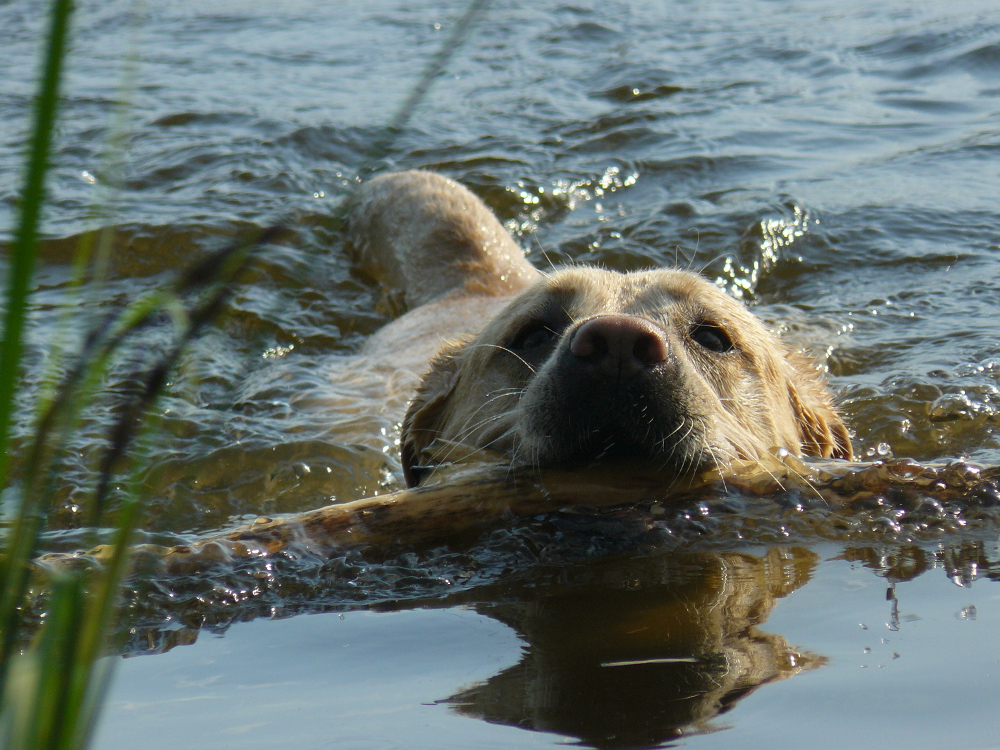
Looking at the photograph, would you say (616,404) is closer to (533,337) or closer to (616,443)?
(616,443)

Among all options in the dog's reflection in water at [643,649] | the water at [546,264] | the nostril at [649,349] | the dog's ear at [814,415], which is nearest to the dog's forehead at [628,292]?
the dog's ear at [814,415]

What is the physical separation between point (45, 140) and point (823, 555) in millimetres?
2735

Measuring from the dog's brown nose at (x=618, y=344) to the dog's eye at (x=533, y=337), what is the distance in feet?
3.21

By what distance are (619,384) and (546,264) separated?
18.2 feet

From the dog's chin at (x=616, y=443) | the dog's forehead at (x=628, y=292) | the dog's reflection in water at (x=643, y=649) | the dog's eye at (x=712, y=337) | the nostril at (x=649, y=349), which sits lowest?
the dog's reflection in water at (x=643, y=649)

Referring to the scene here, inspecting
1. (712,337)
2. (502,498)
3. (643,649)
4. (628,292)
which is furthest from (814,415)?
(643,649)

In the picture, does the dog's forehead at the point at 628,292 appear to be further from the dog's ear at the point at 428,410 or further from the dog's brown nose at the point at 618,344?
the dog's brown nose at the point at 618,344

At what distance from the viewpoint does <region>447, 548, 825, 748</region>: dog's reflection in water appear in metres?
2.21

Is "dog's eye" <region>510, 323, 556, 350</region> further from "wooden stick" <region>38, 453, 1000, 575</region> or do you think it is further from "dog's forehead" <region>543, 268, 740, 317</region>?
"wooden stick" <region>38, 453, 1000, 575</region>

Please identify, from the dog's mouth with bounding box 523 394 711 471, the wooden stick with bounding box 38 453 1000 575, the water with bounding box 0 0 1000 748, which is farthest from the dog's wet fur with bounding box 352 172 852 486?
the water with bounding box 0 0 1000 748

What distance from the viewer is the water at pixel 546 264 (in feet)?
7.78

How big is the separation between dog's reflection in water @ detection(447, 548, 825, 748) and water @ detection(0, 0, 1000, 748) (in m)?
0.01

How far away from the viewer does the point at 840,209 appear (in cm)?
882

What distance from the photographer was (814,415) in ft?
15.7
